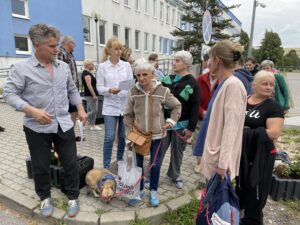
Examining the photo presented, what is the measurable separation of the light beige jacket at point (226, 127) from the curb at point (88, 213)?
1176mm

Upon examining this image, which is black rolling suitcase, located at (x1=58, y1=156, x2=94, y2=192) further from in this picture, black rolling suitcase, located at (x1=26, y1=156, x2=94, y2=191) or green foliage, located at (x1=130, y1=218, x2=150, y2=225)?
green foliage, located at (x1=130, y1=218, x2=150, y2=225)

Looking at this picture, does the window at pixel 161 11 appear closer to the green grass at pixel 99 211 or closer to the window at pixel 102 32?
the window at pixel 102 32

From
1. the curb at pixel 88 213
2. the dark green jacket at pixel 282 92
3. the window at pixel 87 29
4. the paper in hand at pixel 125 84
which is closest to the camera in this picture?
the curb at pixel 88 213

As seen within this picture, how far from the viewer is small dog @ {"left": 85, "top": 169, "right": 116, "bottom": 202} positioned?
10.3 ft

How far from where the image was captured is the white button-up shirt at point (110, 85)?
377 cm

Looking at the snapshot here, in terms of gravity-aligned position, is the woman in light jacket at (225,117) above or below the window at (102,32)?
below

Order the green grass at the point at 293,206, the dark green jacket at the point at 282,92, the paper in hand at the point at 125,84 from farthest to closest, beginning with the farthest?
the dark green jacket at the point at 282,92 < the paper in hand at the point at 125,84 < the green grass at the point at 293,206

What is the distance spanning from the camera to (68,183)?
3.11 m

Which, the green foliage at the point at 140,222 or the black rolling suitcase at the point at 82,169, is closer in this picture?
the green foliage at the point at 140,222

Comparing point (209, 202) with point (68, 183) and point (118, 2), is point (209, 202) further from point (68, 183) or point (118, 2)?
point (118, 2)

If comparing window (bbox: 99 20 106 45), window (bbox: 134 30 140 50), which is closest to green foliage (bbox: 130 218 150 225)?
window (bbox: 99 20 106 45)

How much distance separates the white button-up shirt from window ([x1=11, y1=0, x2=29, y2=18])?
45.2ft

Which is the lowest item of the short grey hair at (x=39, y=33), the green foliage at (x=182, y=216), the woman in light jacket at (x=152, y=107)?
the green foliage at (x=182, y=216)

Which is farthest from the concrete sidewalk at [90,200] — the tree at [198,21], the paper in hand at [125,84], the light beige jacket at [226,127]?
the tree at [198,21]
